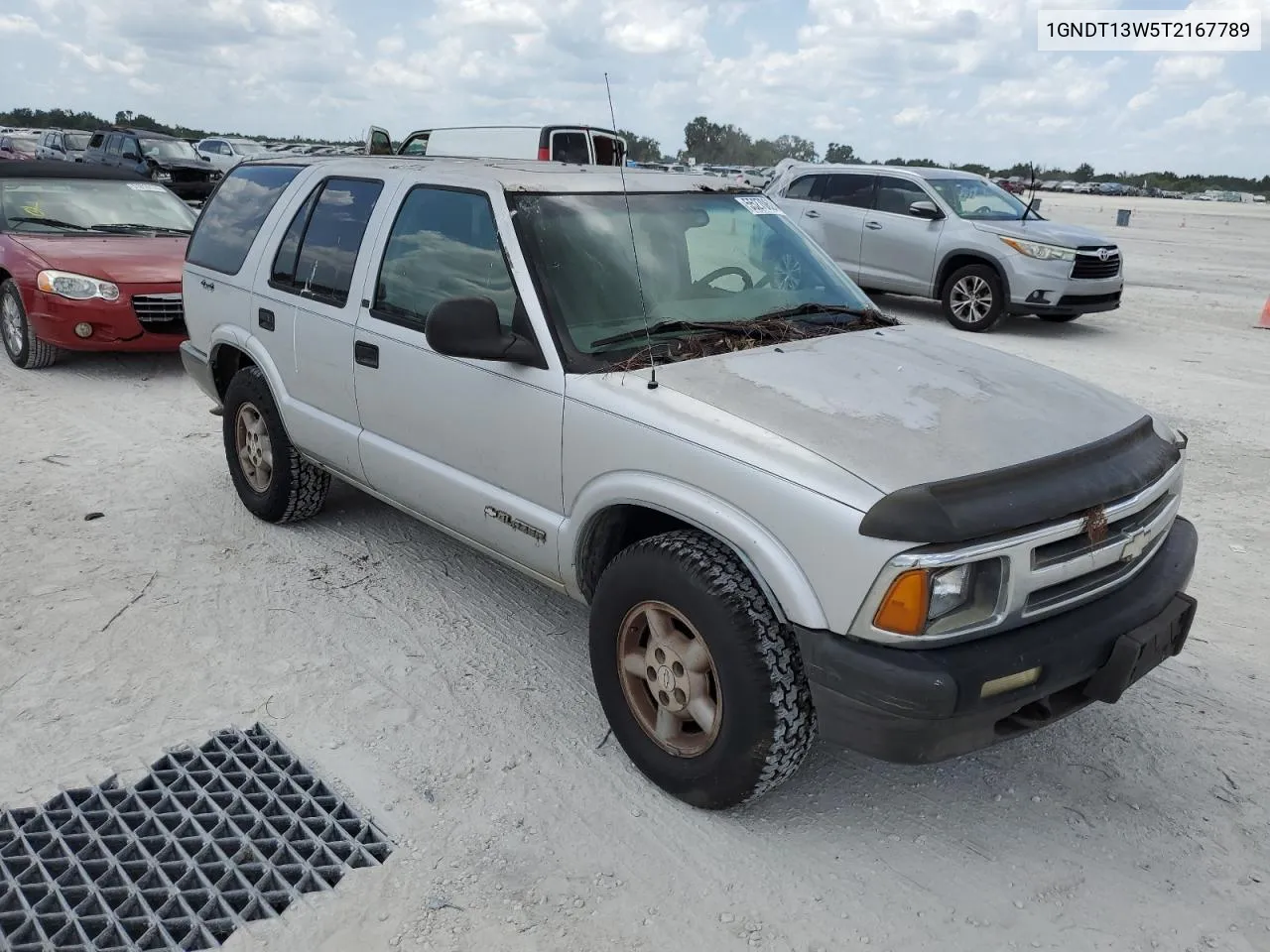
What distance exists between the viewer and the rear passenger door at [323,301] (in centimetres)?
421

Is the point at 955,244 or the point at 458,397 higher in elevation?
the point at 458,397

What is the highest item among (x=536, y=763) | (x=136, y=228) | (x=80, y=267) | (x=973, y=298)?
(x=136, y=228)

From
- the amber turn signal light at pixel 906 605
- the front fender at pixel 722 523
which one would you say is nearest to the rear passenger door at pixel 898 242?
the front fender at pixel 722 523

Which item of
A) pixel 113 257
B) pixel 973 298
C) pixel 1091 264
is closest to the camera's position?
pixel 113 257

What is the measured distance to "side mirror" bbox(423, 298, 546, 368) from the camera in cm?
312

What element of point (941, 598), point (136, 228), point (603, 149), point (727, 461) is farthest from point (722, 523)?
point (603, 149)

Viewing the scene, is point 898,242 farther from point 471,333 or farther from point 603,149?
point 471,333

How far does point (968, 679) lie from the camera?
8.01 ft

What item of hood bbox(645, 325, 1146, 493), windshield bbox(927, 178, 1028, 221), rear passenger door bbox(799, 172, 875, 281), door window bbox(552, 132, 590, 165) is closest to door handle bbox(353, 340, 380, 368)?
hood bbox(645, 325, 1146, 493)

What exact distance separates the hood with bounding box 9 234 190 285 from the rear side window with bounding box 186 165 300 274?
2.76 m

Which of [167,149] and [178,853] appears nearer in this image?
[178,853]

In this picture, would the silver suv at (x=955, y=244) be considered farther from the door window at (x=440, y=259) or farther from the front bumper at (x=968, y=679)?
the front bumper at (x=968, y=679)

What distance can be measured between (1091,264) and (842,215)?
3002 millimetres

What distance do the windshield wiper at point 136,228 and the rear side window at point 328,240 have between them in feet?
17.1
